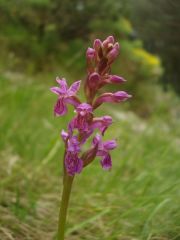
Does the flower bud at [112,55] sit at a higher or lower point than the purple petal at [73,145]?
higher

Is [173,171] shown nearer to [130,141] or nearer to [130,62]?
[130,141]

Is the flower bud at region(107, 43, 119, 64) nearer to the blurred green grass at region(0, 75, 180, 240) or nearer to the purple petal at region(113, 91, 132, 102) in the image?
the purple petal at region(113, 91, 132, 102)

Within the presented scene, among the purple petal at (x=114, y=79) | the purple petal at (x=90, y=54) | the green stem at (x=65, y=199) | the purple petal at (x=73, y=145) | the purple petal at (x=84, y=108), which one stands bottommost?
the green stem at (x=65, y=199)

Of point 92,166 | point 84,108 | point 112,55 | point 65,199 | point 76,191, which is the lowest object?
point 65,199

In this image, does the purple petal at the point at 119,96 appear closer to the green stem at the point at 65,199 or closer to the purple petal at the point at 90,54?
the purple petal at the point at 90,54

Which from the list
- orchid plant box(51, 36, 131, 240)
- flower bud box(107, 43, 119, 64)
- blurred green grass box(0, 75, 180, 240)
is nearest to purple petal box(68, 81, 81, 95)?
orchid plant box(51, 36, 131, 240)

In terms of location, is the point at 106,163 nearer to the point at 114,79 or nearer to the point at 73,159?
the point at 73,159

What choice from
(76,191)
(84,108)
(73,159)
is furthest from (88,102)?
(76,191)

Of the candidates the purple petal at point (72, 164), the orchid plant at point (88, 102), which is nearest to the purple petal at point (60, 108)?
the orchid plant at point (88, 102)

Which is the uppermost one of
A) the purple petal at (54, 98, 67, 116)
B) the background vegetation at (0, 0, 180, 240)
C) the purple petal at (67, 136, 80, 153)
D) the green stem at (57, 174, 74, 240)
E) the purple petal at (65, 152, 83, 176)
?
the background vegetation at (0, 0, 180, 240)
